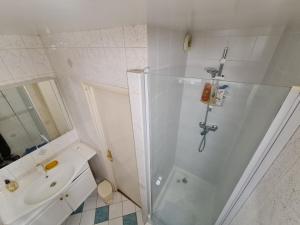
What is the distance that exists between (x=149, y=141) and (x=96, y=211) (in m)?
1.52

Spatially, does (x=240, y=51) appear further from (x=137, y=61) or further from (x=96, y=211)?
(x=96, y=211)

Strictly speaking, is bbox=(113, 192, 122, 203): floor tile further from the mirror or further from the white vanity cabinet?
the mirror

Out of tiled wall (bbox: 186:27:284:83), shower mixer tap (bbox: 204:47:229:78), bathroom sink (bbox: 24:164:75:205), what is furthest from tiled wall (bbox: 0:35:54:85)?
shower mixer tap (bbox: 204:47:229:78)

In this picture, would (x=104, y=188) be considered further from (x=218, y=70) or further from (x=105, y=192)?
(x=218, y=70)

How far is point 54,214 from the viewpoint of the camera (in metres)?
1.32

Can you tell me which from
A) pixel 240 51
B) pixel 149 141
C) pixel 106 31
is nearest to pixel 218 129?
pixel 240 51

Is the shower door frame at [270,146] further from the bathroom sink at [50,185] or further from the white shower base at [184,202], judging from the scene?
the bathroom sink at [50,185]

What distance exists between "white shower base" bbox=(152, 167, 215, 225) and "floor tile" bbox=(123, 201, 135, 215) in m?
0.36

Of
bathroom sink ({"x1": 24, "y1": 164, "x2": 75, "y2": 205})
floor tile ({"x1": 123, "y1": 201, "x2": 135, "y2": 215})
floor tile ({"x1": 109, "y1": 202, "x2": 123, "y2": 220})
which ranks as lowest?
floor tile ({"x1": 123, "y1": 201, "x2": 135, "y2": 215})

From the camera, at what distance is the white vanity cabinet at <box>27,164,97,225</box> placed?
4.05 feet

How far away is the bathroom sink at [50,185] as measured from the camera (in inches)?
48.8

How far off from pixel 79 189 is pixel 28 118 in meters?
1.03

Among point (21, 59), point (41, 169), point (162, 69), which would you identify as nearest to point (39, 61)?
point (21, 59)

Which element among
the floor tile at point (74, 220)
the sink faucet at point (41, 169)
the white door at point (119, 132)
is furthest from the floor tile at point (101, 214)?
the sink faucet at point (41, 169)
